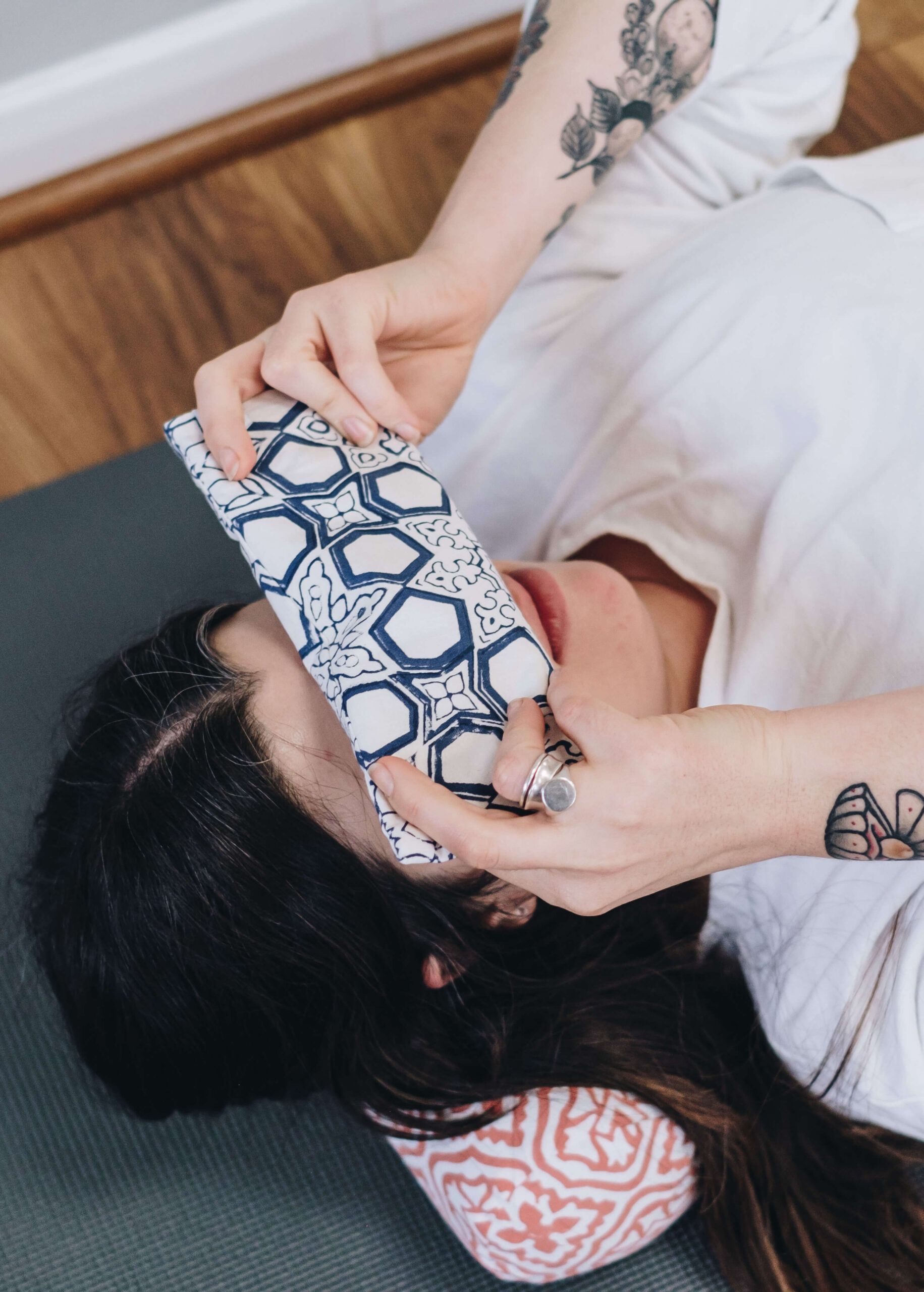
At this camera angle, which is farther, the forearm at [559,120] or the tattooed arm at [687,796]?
the forearm at [559,120]

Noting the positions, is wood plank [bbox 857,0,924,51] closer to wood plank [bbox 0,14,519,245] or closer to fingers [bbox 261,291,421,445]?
wood plank [bbox 0,14,519,245]

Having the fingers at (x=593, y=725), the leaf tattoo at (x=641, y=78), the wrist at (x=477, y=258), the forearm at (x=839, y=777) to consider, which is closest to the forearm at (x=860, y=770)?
the forearm at (x=839, y=777)

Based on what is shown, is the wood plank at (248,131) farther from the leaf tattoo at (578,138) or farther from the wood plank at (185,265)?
the leaf tattoo at (578,138)

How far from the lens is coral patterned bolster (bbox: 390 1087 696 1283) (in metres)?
0.95

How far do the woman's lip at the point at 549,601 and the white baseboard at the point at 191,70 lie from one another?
1117 millimetres

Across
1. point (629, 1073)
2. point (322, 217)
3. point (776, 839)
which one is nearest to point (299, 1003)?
point (629, 1073)

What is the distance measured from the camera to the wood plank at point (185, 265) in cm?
154

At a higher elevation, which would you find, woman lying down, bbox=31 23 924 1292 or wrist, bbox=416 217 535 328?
wrist, bbox=416 217 535 328

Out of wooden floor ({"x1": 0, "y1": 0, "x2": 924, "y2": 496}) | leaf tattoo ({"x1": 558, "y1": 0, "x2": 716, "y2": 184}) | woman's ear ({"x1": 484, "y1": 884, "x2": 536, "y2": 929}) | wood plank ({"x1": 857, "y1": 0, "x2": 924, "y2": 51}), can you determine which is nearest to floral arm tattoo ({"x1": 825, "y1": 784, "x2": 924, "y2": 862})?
woman's ear ({"x1": 484, "y1": 884, "x2": 536, "y2": 929})

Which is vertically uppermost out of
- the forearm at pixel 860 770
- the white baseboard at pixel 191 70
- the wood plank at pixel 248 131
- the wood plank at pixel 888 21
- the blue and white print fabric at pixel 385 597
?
the white baseboard at pixel 191 70

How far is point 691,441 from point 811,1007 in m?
0.54

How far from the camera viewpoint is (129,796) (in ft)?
2.78

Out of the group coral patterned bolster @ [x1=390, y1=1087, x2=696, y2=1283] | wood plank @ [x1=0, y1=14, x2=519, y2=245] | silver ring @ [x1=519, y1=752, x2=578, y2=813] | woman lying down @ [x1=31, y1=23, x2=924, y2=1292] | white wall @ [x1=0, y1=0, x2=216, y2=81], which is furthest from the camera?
wood plank @ [x1=0, y1=14, x2=519, y2=245]

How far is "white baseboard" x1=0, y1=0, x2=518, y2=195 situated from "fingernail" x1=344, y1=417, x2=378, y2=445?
104cm
